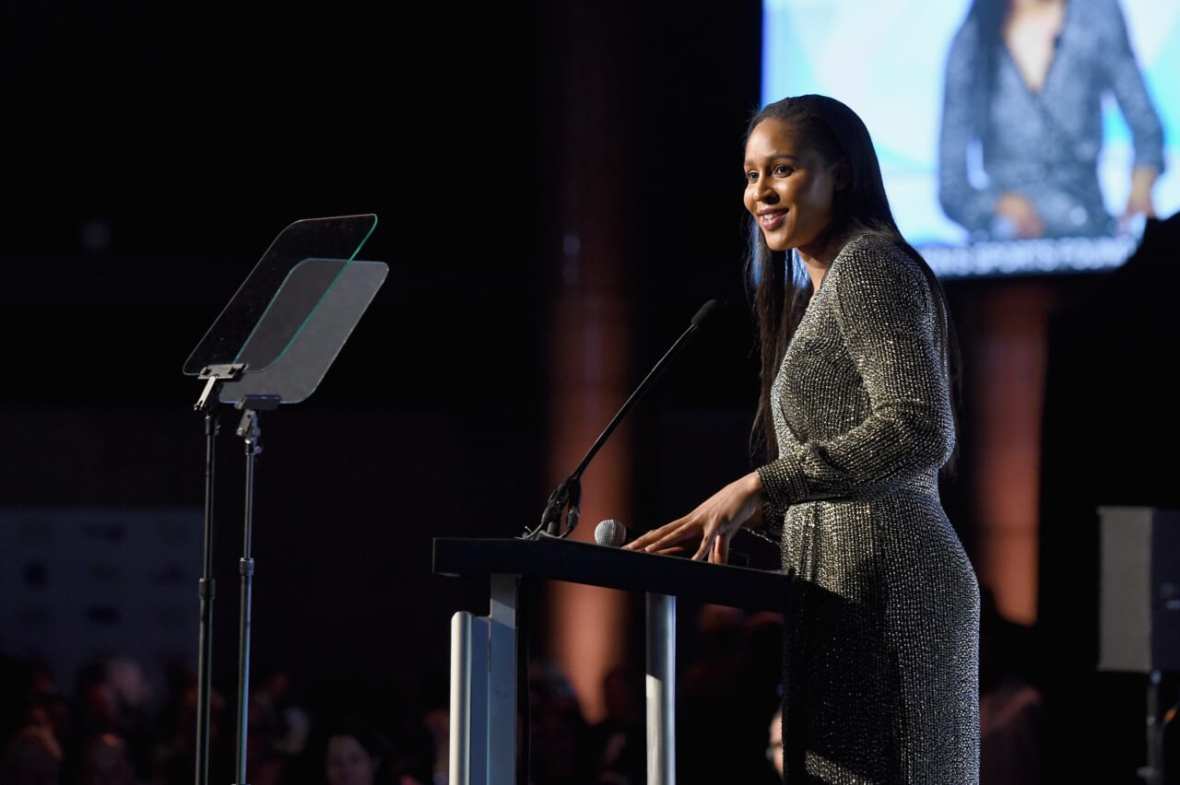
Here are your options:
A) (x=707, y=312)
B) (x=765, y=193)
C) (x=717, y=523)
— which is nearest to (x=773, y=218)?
(x=765, y=193)

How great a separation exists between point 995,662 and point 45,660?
553 cm

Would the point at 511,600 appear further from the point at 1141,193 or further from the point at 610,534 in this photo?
the point at 1141,193

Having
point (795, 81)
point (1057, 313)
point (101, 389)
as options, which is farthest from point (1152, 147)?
point (101, 389)

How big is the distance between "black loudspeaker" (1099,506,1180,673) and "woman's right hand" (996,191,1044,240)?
2.17 m

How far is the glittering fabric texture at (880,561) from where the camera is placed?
5.87 ft

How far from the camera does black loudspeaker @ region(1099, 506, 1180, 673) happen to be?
4.84m

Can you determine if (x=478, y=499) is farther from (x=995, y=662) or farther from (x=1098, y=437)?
(x=995, y=662)

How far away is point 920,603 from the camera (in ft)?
5.92

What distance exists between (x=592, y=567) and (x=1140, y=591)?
3.60m

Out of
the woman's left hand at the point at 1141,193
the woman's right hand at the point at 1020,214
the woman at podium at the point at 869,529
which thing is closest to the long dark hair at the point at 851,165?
the woman at podium at the point at 869,529

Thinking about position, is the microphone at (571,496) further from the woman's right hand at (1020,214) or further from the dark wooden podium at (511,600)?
the woman's right hand at (1020,214)

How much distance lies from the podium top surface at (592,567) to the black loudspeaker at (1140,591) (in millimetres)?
3465

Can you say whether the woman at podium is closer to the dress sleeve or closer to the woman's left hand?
the dress sleeve

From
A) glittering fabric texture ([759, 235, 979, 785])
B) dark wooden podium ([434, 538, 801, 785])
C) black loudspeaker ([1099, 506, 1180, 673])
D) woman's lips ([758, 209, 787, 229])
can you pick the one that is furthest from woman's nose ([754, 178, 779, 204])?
black loudspeaker ([1099, 506, 1180, 673])
